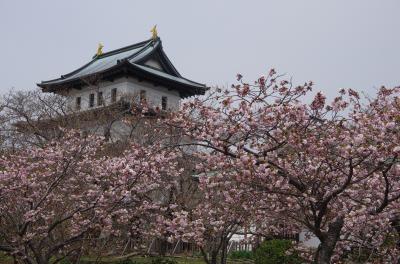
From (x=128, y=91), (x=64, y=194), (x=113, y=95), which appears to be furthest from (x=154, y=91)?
(x=64, y=194)

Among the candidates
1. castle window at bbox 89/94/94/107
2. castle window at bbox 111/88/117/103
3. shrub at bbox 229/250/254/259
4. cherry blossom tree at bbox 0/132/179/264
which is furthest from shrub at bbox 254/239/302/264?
castle window at bbox 89/94/94/107

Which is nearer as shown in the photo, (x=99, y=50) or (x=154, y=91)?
(x=154, y=91)

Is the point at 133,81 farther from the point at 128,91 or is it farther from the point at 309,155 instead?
the point at 309,155

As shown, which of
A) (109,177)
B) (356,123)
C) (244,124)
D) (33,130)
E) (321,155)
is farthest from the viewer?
(33,130)

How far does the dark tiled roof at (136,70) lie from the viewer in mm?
29547

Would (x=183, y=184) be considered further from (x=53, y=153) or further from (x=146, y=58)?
(x=146, y=58)

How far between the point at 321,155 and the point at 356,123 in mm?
768

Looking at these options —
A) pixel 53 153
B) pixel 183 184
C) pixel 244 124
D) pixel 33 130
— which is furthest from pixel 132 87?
pixel 244 124

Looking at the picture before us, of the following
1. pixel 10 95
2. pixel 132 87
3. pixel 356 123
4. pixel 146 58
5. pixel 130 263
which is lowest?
pixel 130 263

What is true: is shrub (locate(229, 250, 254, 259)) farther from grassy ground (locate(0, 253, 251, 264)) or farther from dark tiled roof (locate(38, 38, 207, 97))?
dark tiled roof (locate(38, 38, 207, 97))

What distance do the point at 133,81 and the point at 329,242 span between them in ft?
84.1

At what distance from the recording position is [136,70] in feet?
96.5

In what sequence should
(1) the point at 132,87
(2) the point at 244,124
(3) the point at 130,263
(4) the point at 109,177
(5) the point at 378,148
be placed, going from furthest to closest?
(1) the point at 132,87
(3) the point at 130,263
(4) the point at 109,177
(2) the point at 244,124
(5) the point at 378,148

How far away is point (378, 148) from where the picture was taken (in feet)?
16.8
